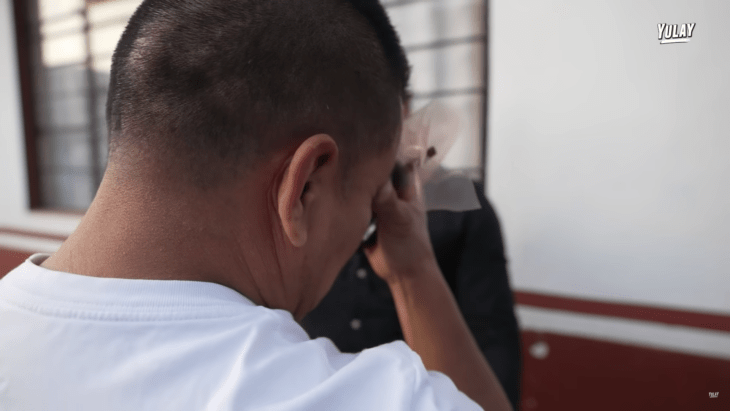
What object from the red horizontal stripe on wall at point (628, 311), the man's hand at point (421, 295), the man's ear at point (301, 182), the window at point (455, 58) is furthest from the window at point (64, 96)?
the man's ear at point (301, 182)

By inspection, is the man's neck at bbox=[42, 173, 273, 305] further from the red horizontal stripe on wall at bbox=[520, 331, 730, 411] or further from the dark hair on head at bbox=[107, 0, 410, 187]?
the red horizontal stripe on wall at bbox=[520, 331, 730, 411]

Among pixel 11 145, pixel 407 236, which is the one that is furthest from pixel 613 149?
pixel 11 145

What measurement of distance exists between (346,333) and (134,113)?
2.44ft

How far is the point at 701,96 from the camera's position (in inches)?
28.4

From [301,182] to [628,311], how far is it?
1094 millimetres

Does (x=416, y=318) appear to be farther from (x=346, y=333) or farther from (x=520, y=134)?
(x=520, y=134)

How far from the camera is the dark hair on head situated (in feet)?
1.46

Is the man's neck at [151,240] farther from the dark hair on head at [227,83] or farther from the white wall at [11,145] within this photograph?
the white wall at [11,145]

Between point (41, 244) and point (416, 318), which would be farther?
point (41, 244)

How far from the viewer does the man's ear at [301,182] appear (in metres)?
0.45

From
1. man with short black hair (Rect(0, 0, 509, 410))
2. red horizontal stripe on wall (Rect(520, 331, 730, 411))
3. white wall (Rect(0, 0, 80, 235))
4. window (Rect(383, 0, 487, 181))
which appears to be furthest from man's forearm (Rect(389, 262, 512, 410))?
white wall (Rect(0, 0, 80, 235))

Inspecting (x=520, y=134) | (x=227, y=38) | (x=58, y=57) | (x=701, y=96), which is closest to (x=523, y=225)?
(x=520, y=134)

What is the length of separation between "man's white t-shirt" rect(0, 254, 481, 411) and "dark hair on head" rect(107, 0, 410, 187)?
129mm

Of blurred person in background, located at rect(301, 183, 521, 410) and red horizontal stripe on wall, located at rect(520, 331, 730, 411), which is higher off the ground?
blurred person in background, located at rect(301, 183, 521, 410)
